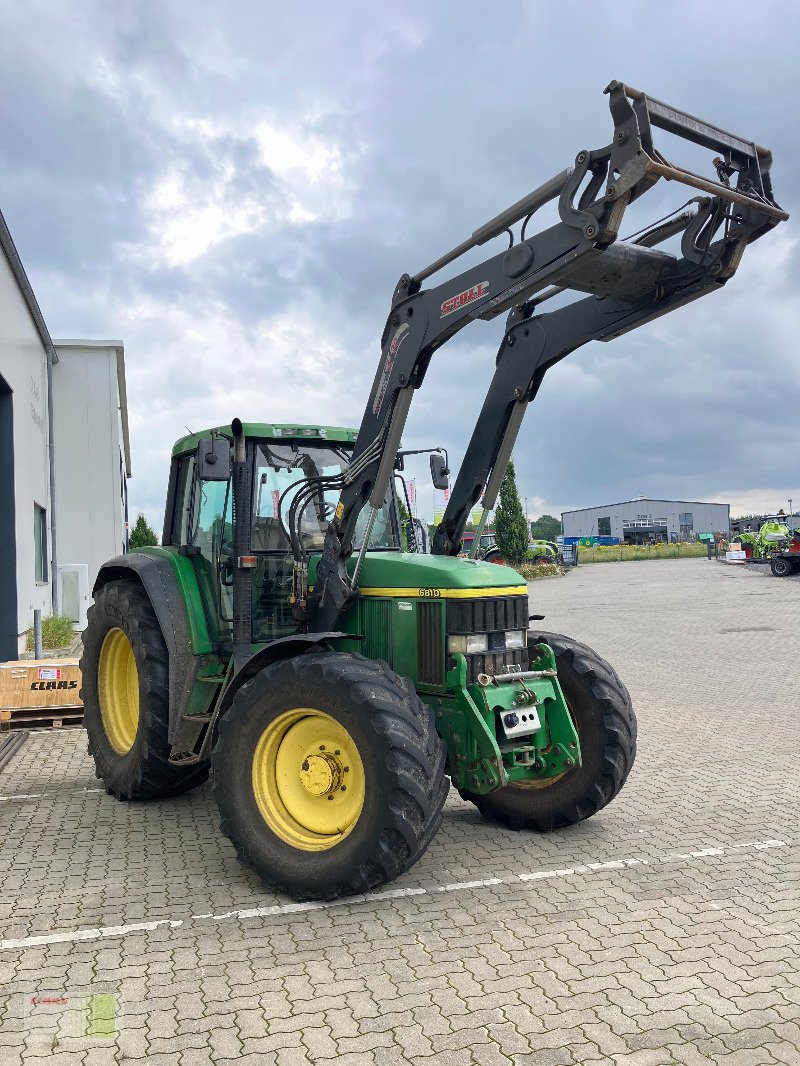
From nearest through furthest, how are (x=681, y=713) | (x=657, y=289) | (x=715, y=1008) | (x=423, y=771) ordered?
(x=715, y=1008) < (x=423, y=771) < (x=657, y=289) < (x=681, y=713)

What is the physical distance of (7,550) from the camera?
1454 cm

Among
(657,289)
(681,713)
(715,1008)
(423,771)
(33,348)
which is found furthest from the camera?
(33,348)

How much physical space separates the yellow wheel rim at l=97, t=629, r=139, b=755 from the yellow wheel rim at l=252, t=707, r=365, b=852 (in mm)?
2485

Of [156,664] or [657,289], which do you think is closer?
[657,289]

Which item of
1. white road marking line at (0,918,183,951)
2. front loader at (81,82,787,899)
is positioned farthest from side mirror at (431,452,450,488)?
white road marking line at (0,918,183,951)

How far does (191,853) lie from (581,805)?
7.90 ft

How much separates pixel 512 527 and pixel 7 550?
123 feet

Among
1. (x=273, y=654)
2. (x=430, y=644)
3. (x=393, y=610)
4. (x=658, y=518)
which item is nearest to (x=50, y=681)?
(x=273, y=654)

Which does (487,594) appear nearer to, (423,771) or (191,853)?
(423,771)

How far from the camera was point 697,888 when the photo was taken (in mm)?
4977

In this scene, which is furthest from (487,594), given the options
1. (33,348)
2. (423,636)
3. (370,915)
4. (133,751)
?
(33,348)

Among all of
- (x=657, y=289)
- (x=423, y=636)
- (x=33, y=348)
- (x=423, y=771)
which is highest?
(x=33, y=348)

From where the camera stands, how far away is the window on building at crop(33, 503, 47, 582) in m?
18.4

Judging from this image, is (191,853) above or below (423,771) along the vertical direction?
below
